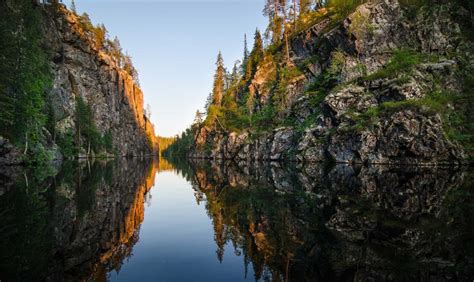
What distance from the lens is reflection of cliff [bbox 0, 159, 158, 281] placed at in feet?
22.4

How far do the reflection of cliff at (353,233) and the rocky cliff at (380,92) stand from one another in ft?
72.3

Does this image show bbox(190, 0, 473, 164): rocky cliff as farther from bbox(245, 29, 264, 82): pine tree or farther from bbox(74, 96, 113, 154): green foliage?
bbox(74, 96, 113, 154): green foliage

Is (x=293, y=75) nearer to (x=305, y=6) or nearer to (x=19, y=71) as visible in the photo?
(x=305, y=6)

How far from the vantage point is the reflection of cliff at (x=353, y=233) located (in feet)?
21.9

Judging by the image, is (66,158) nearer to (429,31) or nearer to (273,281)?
(273,281)

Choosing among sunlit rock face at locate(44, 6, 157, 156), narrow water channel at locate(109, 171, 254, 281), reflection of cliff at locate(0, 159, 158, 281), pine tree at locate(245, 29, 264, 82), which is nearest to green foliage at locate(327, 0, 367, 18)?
pine tree at locate(245, 29, 264, 82)

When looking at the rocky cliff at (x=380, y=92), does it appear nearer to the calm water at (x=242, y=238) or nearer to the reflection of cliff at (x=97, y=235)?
the calm water at (x=242, y=238)

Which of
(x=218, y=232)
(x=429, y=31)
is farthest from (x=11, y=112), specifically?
(x=429, y=31)

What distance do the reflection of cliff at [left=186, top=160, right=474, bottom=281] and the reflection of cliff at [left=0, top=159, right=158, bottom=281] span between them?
3.20 meters

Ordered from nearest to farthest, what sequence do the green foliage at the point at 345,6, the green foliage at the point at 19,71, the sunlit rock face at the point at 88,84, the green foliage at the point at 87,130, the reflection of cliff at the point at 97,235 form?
the reflection of cliff at the point at 97,235 < the green foliage at the point at 19,71 < the green foliage at the point at 345,6 < the sunlit rock face at the point at 88,84 < the green foliage at the point at 87,130

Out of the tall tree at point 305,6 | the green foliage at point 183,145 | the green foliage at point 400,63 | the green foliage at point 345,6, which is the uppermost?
the tall tree at point 305,6

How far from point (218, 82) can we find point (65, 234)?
88020mm

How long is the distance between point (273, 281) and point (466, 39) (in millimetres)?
57075

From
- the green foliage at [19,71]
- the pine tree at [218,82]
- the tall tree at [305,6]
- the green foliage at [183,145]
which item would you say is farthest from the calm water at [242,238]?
the green foliage at [183,145]
